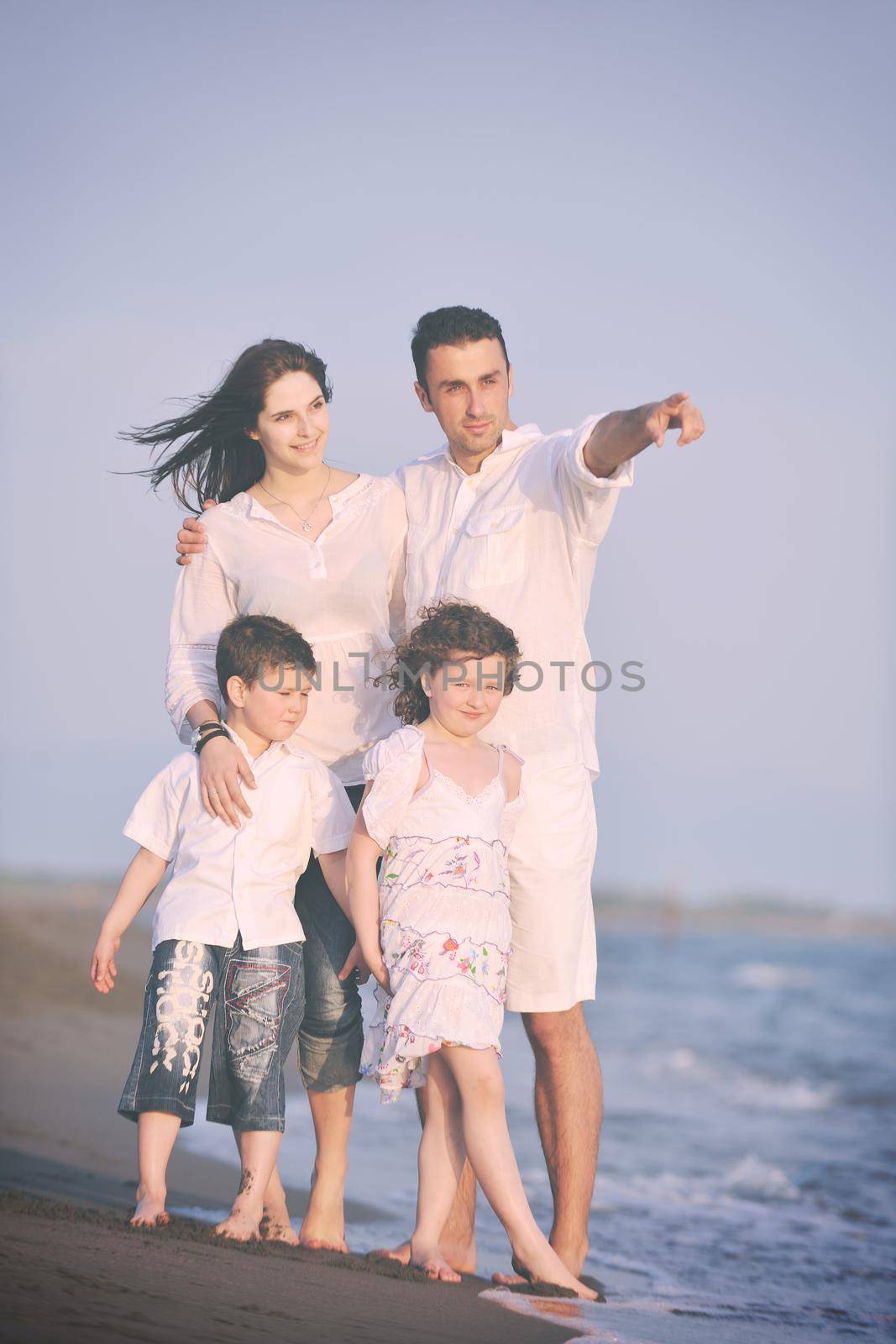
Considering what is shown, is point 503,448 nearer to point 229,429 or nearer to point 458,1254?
point 229,429

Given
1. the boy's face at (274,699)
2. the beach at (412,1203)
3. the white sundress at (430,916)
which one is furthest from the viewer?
the boy's face at (274,699)

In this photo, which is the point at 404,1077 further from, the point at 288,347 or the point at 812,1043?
the point at 812,1043

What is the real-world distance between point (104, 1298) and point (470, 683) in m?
1.54

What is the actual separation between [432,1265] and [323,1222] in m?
0.35

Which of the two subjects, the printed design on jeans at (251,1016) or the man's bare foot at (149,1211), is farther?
the printed design on jeans at (251,1016)

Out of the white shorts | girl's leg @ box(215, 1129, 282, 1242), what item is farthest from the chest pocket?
girl's leg @ box(215, 1129, 282, 1242)

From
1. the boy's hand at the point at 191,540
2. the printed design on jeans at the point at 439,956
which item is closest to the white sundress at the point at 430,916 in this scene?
the printed design on jeans at the point at 439,956

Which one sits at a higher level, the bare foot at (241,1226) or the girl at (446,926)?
the girl at (446,926)

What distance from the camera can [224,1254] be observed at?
104 inches

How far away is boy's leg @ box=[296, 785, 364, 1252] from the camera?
3197 millimetres

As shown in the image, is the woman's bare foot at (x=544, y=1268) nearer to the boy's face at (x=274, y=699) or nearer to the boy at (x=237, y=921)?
the boy at (x=237, y=921)

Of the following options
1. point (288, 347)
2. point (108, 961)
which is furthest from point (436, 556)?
point (108, 961)

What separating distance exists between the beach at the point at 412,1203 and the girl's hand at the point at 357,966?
2.06ft

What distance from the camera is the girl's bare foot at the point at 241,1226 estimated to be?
112 inches
